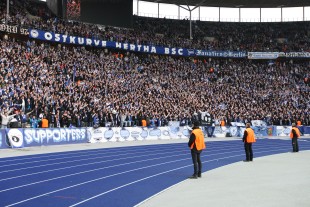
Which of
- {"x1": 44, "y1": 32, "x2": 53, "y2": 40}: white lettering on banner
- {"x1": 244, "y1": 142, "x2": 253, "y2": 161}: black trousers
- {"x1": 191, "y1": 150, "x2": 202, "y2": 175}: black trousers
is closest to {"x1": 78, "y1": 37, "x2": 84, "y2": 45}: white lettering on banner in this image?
{"x1": 44, "y1": 32, "x2": 53, "y2": 40}: white lettering on banner

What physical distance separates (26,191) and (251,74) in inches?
1828

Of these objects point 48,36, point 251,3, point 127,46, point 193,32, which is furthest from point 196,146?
point 251,3

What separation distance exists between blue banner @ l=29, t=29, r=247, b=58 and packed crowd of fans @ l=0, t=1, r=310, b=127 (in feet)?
2.91

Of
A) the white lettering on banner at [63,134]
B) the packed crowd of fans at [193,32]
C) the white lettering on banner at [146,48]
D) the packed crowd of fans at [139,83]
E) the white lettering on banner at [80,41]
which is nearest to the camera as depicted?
the white lettering on banner at [63,134]

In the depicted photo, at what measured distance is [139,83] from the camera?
4166cm

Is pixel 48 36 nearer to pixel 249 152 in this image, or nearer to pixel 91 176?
pixel 249 152

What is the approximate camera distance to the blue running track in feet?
31.1

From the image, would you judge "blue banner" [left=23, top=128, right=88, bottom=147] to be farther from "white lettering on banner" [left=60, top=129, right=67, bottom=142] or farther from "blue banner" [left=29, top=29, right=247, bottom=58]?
"blue banner" [left=29, top=29, right=247, bottom=58]

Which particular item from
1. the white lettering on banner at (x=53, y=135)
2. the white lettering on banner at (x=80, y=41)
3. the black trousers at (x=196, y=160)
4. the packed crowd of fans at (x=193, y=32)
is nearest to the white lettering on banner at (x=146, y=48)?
the packed crowd of fans at (x=193, y=32)

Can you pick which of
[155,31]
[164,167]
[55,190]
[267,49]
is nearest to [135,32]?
[155,31]

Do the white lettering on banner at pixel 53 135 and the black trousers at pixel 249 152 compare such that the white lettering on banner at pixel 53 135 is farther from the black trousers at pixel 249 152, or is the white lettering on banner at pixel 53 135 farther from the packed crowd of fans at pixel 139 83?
the black trousers at pixel 249 152

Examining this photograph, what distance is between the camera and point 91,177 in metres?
12.7

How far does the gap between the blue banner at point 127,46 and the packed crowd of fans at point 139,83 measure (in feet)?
2.91

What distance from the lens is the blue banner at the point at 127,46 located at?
40312 millimetres
